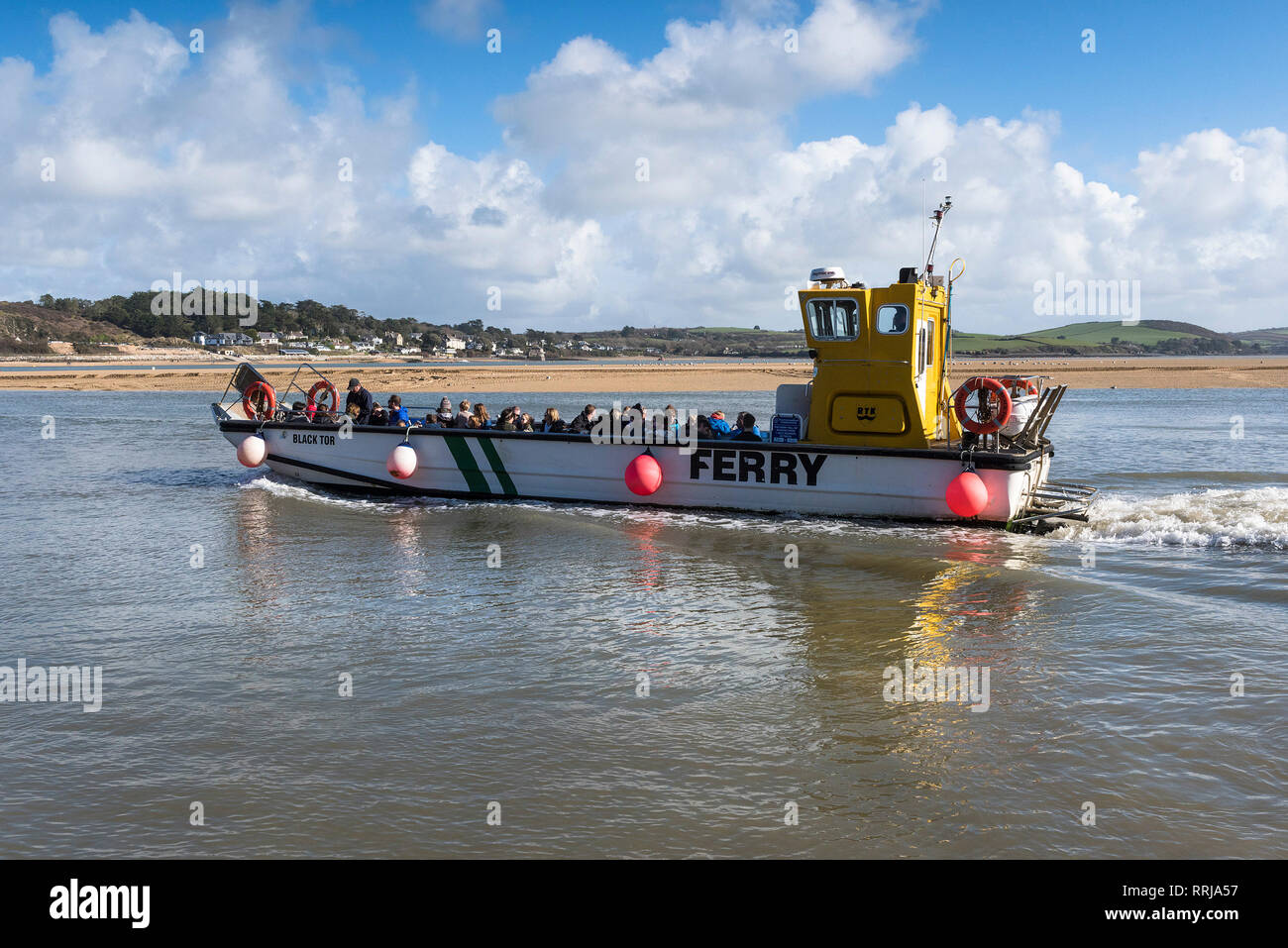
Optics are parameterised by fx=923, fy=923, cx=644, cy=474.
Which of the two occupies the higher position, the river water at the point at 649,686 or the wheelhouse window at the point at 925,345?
the wheelhouse window at the point at 925,345

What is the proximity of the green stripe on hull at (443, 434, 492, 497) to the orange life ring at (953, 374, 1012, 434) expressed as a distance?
6.44 metres

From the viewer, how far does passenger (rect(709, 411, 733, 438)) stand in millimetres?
12016

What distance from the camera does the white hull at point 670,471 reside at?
10.8 metres

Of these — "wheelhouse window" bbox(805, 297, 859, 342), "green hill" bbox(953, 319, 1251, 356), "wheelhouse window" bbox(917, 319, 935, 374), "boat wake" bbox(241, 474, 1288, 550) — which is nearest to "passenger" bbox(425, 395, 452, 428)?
"boat wake" bbox(241, 474, 1288, 550)

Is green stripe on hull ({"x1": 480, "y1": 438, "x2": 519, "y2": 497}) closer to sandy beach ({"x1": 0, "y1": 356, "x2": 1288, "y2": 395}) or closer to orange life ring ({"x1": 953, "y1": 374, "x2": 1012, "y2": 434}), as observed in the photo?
orange life ring ({"x1": 953, "y1": 374, "x2": 1012, "y2": 434})

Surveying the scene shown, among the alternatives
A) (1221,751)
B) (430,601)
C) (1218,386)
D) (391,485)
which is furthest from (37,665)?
(1218,386)

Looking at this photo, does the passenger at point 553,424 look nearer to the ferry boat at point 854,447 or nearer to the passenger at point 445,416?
the ferry boat at point 854,447

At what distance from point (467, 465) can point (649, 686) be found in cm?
798

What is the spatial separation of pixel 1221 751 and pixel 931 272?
770cm

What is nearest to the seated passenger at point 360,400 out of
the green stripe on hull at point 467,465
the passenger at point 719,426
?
the green stripe on hull at point 467,465

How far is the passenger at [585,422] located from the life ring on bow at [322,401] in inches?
177

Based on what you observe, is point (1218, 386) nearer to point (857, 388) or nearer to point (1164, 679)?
point (857, 388)

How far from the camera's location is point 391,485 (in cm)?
1380

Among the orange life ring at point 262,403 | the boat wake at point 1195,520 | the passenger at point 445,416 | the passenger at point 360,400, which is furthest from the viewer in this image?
the orange life ring at point 262,403
